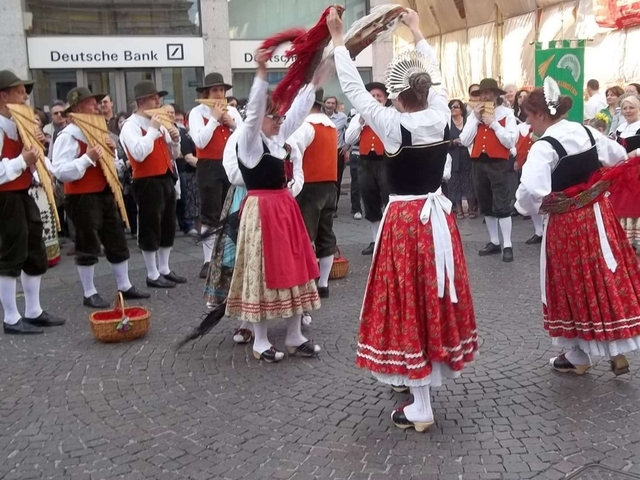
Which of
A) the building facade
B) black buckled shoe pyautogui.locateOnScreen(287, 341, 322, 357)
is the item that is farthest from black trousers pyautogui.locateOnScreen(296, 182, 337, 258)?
the building facade

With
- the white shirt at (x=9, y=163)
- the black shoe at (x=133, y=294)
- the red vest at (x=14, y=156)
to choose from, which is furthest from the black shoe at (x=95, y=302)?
the white shirt at (x=9, y=163)

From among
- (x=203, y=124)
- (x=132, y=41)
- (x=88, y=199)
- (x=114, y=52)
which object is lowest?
(x=88, y=199)

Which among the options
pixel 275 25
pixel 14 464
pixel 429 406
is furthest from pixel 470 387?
pixel 275 25

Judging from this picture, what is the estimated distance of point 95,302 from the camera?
22.5 ft

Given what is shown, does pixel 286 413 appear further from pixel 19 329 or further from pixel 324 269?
pixel 19 329

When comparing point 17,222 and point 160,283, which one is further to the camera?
point 160,283

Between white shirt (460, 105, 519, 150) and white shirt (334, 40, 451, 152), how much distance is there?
4.85m

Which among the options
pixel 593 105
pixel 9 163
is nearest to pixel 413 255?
pixel 9 163

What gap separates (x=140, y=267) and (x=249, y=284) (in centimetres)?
417

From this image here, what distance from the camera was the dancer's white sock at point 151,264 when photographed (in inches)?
296

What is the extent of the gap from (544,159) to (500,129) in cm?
434

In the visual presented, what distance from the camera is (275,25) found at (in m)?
18.4

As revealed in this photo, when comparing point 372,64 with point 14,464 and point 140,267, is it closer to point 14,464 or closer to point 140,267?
point 140,267

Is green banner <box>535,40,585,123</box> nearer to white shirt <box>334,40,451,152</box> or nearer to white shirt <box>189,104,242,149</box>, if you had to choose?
white shirt <box>189,104,242,149</box>
